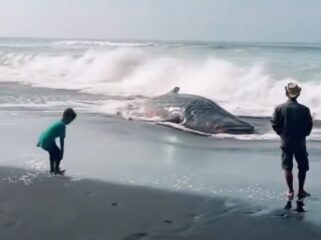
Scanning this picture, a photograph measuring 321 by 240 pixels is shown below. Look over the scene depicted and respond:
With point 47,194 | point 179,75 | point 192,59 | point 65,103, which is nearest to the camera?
point 47,194

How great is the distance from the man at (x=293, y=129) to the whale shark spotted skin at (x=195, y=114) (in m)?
6.35

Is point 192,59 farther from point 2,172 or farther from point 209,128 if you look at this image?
point 2,172

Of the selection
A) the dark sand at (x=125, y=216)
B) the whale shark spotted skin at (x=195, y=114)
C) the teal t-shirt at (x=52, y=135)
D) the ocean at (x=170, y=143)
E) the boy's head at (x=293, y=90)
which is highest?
the boy's head at (x=293, y=90)

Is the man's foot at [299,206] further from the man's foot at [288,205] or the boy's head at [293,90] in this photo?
the boy's head at [293,90]

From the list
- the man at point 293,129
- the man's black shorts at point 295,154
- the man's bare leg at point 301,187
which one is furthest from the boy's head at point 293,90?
the man's bare leg at point 301,187

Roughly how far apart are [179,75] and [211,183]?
25.1 meters

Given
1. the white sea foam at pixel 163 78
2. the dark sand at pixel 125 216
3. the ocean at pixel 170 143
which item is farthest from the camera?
the white sea foam at pixel 163 78

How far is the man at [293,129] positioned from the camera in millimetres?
8047

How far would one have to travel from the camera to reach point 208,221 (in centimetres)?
687

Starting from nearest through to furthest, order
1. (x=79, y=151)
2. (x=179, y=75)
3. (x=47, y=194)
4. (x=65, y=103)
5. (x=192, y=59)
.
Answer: (x=47, y=194) < (x=79, y=151) < (x=65, y=103) < (x=179, y=75) < (x=192, y=59)

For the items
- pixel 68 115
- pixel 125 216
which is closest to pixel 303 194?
pixel 125 216

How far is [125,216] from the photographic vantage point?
23.0ft

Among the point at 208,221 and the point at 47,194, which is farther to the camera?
the point at 47,194

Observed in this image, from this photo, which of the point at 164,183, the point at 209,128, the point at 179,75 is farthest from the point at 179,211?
the point at 179,75
